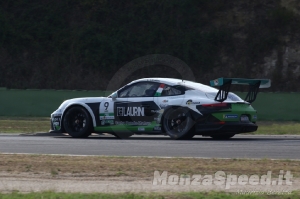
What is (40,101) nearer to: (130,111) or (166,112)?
(130,111)

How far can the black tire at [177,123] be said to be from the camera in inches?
543

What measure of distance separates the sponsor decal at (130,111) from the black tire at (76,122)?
82cm

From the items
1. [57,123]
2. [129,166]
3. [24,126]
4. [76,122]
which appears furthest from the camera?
[24,126]

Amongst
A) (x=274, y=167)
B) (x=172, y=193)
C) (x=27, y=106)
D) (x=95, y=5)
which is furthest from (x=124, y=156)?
(x=95, y=5)

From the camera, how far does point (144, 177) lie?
7.95m

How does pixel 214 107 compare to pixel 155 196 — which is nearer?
pixel 155 196

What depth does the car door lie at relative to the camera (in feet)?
46.7

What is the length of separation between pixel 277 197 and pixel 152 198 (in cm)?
135

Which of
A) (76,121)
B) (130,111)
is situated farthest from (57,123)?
(130,111)

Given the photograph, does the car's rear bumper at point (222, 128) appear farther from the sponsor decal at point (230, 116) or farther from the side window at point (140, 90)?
the side window at point (140, 90)

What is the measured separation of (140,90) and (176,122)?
1.31 m

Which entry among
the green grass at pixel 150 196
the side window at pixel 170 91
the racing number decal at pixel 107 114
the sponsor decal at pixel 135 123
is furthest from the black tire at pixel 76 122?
the green grass at pixel 150 196

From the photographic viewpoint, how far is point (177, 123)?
1396 cm

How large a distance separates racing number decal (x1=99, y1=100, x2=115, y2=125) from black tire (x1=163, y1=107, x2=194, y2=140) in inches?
55.6
